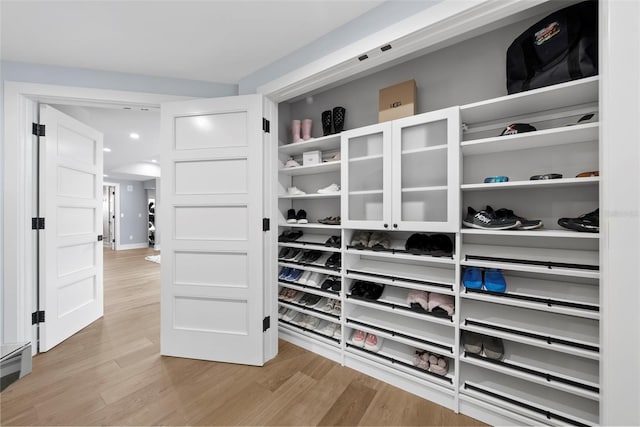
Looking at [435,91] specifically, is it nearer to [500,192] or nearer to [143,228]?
[500,192]

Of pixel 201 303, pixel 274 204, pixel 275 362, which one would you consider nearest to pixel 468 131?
pixel 274 204

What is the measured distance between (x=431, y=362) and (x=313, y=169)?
5.58 feet

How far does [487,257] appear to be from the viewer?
1376 millimetres

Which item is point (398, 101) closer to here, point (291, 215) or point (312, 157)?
point (312, 157)

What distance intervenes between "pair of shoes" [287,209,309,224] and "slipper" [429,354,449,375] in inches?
54.3

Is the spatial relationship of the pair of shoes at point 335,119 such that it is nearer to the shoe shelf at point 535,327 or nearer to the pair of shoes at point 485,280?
the pair of shoes at point 485,280

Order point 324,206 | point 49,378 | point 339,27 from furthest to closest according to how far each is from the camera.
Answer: point 324,206 → point 49,378 → point 339,27

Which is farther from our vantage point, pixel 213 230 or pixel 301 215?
pixel 301 215

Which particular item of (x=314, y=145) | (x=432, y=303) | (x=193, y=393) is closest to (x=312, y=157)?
(x=314, y=145)

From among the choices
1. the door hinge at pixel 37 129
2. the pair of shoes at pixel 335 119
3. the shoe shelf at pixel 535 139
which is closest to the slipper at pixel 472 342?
the shoe shelf at pixel 535 139

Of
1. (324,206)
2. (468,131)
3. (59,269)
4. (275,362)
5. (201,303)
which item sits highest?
(468,131)

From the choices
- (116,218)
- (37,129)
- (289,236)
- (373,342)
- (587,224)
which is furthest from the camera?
(116,218)

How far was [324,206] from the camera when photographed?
7.72 feet

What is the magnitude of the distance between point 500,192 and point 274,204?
5.19 feet
